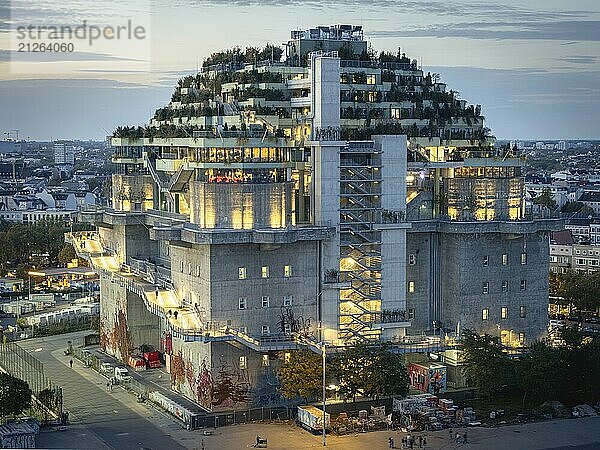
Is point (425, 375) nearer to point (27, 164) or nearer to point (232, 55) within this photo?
point (232, 55)

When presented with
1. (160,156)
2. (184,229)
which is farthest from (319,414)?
(160,156)

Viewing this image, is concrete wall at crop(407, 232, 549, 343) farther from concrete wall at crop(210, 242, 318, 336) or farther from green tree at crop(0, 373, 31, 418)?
green tree at crop(0, 373, 31, 418)

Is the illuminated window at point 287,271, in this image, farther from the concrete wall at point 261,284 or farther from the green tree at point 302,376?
the green tree at point 302,376

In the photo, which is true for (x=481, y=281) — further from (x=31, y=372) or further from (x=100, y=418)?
(x=31, y=372)

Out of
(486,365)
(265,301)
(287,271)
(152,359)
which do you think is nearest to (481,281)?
(486,365)

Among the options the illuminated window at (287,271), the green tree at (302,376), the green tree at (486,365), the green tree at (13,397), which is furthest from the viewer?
the illuminated window at (287,271)

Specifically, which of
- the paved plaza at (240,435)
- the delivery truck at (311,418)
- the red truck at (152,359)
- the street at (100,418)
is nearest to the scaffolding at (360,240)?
the delivery truck at (311,418)
